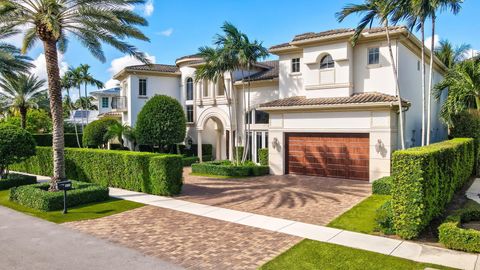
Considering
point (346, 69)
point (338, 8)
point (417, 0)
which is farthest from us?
point (346, 69)

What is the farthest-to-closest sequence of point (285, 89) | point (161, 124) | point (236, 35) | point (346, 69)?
point (161, 124)
point (285, 89)
point (236, 35)
point (346, 69)

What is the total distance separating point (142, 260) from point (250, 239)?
2.84m

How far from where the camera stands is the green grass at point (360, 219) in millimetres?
9852

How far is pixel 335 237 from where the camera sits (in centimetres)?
909

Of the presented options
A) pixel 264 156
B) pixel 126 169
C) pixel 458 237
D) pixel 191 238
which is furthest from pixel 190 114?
pixel 458 237

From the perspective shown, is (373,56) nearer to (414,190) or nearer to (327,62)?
(327,62)

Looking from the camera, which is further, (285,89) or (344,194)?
(285,89)

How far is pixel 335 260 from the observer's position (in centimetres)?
755

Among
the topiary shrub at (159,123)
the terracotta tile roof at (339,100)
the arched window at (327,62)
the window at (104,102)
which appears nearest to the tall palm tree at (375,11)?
the terracotta tile roof at (339,100)

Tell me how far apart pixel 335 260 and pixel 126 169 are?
1157cm

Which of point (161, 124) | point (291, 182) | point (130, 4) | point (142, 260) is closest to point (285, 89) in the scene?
point (291, 182)

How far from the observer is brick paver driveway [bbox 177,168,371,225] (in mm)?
11852

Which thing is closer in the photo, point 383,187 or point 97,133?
point 383,187

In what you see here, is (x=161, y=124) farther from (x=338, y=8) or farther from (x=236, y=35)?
(x=338, y=8)
